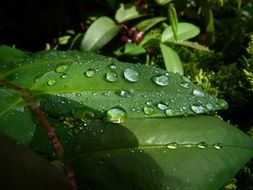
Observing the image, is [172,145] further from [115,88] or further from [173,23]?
[173,23]

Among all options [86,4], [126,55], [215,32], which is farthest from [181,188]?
[86,4]

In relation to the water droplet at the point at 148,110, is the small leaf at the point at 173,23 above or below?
below

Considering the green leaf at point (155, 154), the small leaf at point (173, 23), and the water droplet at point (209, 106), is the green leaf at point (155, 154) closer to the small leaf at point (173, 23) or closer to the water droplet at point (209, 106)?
the water droplet at point (209, 106)

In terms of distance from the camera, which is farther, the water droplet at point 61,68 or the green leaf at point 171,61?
the green leaf at point 171,61

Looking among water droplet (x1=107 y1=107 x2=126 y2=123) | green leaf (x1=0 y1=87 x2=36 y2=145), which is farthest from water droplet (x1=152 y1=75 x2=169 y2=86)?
green leaf (x1=0 y1=87 x2=36 y2=145)

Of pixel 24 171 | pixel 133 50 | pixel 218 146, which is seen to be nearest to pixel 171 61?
pixel 133 50

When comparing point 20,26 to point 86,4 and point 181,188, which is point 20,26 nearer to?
point 86,4

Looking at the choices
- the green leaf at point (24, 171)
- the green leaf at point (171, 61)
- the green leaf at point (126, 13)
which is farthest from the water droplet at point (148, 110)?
the green leaf at point (126, 13)
